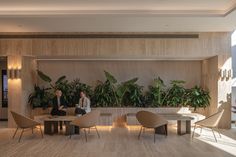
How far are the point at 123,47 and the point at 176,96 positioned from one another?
2821 millimetres

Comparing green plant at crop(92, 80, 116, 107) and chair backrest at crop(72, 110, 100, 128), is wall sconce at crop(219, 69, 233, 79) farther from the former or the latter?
chair backrest at crop(72, 110, 100, 128)

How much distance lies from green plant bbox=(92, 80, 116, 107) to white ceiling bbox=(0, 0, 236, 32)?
265cm

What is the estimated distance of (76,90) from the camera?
10.6 metres

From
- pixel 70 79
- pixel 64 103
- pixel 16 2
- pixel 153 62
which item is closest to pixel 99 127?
pixel 64 103

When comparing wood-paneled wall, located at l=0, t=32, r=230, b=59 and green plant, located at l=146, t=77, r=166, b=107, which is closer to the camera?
wood-paneled wall, located at l=0, t=32, r=230, b=59

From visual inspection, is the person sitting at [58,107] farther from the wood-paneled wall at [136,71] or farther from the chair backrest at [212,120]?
the chair backrest at [212,120]

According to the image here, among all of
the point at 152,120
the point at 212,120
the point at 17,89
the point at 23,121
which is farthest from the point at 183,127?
the point at 17,89

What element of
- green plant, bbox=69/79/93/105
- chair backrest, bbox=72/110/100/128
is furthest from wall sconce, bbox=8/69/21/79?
chair backrest, bbox=72/110/100/128

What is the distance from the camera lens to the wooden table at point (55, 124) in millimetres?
8250

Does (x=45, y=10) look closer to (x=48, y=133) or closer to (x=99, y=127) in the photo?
(x=48, y=133)

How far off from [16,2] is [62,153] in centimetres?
407

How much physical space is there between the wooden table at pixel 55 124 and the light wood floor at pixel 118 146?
0.31m

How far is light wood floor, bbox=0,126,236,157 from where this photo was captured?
6312 mm

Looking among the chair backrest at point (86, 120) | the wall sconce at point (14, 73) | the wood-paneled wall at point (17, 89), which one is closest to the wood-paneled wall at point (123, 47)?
the wood-paneled wall at point (17, 89)
